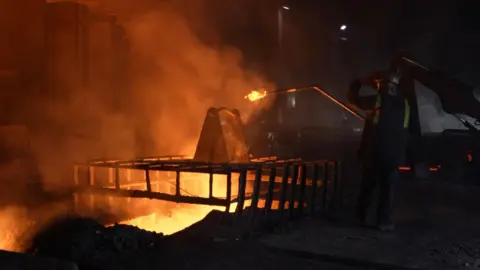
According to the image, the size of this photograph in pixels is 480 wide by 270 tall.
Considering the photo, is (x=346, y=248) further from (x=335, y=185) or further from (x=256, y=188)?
(x=335, y=185)

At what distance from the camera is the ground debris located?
5.37m

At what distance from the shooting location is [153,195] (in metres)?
7.14

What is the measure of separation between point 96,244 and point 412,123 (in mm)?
4408

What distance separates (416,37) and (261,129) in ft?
31.3

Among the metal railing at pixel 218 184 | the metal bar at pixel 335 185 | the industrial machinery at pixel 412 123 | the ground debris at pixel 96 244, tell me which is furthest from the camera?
the industrial machinery at pixel 412 123

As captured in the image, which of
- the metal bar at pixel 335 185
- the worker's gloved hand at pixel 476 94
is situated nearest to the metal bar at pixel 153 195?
the metal bar at pixel 335 185

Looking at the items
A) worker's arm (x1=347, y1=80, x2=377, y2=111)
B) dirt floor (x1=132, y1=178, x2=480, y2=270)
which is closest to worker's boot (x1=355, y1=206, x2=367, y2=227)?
dirt floor (x1=132, y1=178, x2=480, y2=270)

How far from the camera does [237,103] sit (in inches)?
516

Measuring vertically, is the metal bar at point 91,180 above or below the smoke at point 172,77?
below

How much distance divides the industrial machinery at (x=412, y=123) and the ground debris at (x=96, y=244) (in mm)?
3922

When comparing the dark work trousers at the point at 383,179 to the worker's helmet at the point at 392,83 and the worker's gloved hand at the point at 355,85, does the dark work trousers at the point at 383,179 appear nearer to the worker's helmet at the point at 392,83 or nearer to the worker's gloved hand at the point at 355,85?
the worker's helmet at the point at 392,83

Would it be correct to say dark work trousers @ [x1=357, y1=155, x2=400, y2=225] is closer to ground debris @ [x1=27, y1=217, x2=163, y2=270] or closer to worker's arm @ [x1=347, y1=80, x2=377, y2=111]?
worker's arm @ [x1=347, y1=80, x2=377, y2=111]

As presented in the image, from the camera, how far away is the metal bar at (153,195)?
6583 millimetres

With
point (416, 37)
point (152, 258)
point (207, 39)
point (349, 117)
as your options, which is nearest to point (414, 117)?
point (152, 258)
